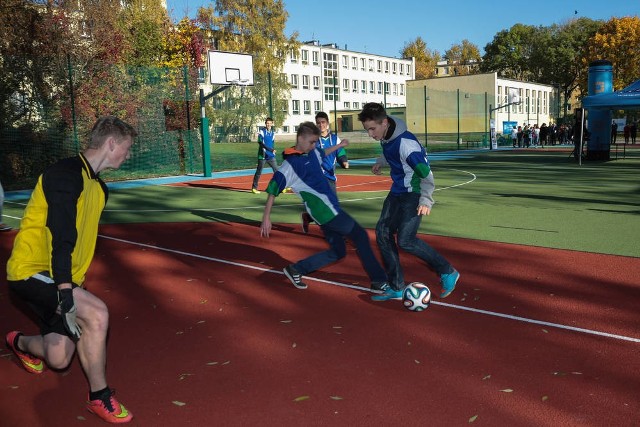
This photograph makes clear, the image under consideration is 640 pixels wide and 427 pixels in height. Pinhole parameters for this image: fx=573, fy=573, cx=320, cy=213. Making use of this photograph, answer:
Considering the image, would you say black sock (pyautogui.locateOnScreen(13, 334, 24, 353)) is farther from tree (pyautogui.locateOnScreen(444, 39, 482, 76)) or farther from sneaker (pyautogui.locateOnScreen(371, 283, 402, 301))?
tree (pyautogui.locateOnScreen(444, 39, 482, 76))

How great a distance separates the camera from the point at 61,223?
3.24m

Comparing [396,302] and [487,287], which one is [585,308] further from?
[396,302]

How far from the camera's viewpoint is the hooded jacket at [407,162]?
17.8ft

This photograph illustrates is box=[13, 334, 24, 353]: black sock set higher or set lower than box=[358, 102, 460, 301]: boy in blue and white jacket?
lower

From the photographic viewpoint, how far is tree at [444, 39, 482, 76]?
103688 millimetres

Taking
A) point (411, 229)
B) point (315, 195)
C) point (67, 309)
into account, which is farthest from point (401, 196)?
point (67, 309)

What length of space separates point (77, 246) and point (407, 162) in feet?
10.2

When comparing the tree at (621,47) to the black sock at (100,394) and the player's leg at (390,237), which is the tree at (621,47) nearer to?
the player's leg at (390,237)

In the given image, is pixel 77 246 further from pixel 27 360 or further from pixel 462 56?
pixel 462 56

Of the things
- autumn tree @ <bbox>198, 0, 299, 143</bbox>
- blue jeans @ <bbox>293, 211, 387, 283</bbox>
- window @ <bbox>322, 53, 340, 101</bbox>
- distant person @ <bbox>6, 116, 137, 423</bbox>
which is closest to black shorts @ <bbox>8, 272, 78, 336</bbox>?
distant person @ <bbox>6, 116, 137, 423</bbox>

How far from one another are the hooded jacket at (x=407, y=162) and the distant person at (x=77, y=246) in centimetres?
274

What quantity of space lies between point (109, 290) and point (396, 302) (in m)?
3.31

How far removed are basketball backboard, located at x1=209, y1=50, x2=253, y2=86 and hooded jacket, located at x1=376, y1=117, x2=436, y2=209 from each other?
18102 mm

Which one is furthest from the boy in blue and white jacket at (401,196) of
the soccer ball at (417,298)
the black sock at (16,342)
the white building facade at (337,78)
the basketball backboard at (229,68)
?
the white building facade at (337,78)
